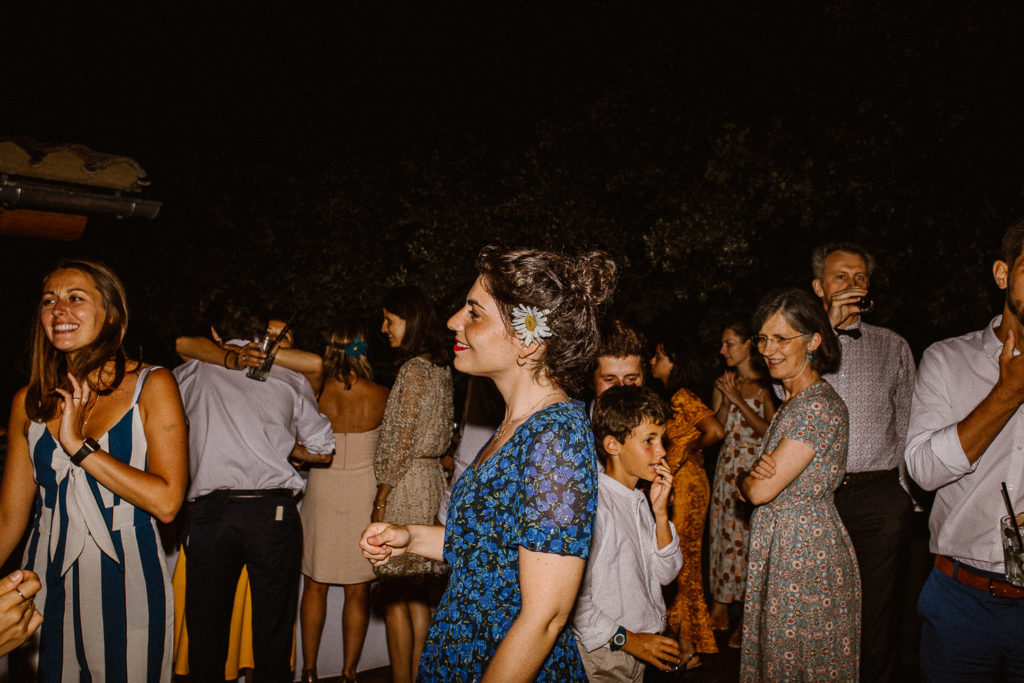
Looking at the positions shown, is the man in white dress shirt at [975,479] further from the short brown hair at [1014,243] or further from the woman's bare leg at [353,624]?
the woman's bare leg at [353,624]

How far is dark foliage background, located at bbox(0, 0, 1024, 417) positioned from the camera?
647 cm

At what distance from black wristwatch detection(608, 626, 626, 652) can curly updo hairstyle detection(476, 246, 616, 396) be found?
33.6 inches

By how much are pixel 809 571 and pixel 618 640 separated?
0.93m

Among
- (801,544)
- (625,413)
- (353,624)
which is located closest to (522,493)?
(625,413)

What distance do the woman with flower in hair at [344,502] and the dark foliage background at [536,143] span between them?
Answer: 0.73 metres

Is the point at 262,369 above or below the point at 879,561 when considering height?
above

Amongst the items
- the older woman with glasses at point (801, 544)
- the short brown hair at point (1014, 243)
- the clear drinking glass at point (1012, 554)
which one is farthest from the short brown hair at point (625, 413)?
the short brown hair at point (1014, 243)

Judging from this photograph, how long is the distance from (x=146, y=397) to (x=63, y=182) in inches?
95.8

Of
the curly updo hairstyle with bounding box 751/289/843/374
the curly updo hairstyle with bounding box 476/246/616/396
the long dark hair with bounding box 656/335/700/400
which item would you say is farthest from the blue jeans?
the long dark hair with bounding box 656/335/700/400

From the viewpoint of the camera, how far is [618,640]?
7.02 ft

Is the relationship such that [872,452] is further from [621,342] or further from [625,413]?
[625,413]

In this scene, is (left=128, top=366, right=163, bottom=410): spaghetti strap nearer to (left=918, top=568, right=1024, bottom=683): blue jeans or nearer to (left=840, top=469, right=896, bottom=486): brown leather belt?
(left=918, top=568, right=1024, bottom=683): blue jeans

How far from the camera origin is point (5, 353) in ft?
28.5

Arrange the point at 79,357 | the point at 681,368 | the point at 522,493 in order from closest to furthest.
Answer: the point at 522,493
the point at 79,357
the point at 681,368
